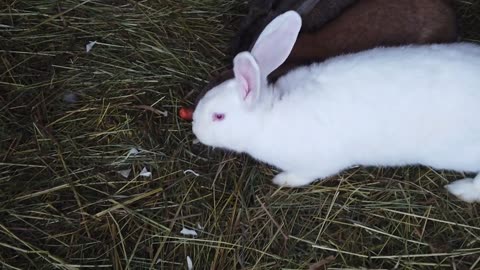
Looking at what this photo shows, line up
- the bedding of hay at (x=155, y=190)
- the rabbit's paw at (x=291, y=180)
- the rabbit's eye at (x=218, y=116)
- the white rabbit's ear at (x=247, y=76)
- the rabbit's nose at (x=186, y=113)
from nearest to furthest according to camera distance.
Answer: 1. the white rabbit's ear at (x=247, y=76)
2. the rabbit's eye at (x=218, y=116)
3. the bedding of hay at (x=155, y=190)
4. the rabbit's paw at (x=291, y=180)
5. the rabbit's nose at (x=186, y=113)

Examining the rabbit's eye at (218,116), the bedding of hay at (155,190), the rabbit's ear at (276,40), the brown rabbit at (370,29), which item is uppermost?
the rabbit's ear at (276,40)

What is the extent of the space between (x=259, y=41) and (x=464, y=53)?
3.20 ft

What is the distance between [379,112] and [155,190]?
1.28 meters

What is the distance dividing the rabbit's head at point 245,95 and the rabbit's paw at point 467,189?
1.15 meters

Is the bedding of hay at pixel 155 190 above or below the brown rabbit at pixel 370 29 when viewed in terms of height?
below

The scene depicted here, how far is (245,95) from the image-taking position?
9.96 feet

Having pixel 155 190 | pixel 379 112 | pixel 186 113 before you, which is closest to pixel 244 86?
pixel 379 112

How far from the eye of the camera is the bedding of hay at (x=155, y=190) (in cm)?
335

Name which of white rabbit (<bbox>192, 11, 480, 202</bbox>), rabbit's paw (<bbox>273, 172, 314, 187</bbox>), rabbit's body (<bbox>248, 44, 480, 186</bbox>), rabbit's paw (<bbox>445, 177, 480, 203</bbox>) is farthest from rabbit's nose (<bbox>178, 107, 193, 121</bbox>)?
rabbit's paw (<bbox>445, 177, 480, 203</bbox>)

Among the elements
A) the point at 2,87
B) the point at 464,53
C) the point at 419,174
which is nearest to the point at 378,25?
the point at 464,53

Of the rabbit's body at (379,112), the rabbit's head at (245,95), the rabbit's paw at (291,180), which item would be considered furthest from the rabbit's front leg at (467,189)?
the rabbit's head at (245,95)

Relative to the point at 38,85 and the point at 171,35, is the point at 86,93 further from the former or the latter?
the point at 171,35

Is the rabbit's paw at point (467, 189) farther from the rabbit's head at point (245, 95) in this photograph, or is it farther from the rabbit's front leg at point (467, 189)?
the rabbit's head at point (245, 95)

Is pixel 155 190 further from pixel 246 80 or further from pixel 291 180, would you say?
pixel 246 80
